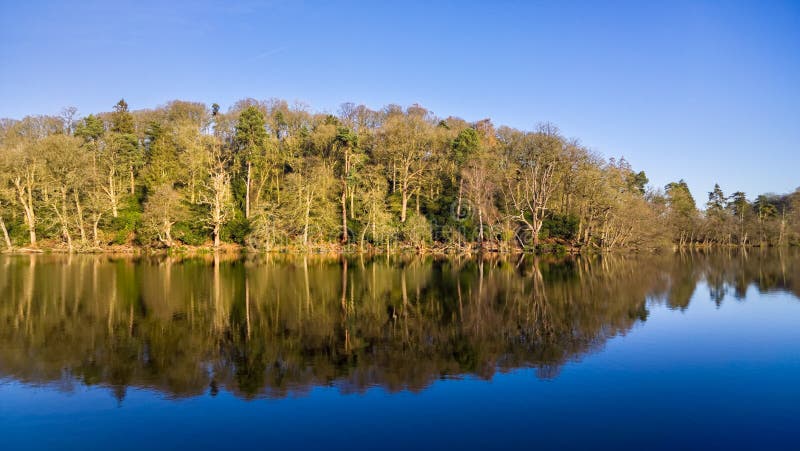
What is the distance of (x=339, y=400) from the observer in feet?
34.3

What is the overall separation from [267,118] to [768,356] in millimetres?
64240

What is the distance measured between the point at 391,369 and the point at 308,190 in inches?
1686

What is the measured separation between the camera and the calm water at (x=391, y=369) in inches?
352

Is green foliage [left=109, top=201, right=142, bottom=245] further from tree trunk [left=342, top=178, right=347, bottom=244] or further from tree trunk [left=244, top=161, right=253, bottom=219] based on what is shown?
tree trunk [left=342, top=178, right=347, bottom=244]

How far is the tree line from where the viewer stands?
52.6 meters

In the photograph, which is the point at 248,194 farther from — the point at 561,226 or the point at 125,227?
the point at 561,226

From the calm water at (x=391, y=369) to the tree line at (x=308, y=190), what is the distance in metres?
29.7

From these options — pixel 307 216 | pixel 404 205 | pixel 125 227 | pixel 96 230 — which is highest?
pixel 404 205

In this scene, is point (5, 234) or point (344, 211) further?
point (344, 211)

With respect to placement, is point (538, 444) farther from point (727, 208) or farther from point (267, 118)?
point (727, 208)

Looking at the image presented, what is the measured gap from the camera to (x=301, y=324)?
17.0 meters

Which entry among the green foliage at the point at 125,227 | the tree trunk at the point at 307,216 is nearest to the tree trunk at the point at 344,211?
the tree trunk at the point at 307,216

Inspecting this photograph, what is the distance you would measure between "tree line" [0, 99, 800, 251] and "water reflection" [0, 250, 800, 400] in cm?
2211

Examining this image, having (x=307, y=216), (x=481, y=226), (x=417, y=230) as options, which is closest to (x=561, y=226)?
(x=481, y=226)
